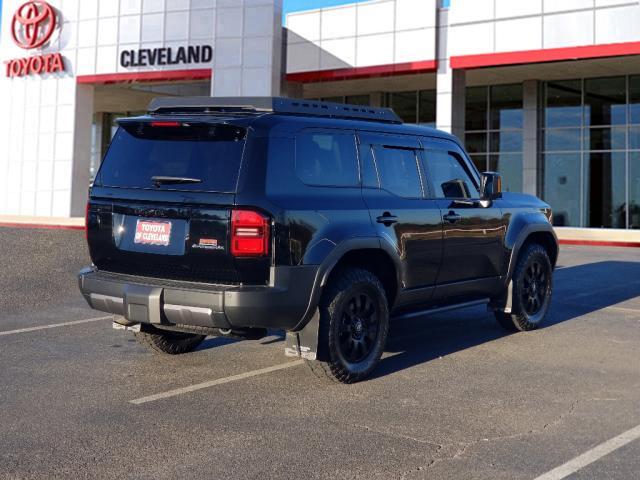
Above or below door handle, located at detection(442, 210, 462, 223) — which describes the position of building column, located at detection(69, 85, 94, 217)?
above

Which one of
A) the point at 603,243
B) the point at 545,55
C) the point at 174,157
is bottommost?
the point at 174,157

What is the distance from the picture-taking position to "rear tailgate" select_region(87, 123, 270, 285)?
5.18 m

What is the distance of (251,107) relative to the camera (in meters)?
5.67

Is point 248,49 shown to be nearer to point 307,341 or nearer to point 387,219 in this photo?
point 387,219

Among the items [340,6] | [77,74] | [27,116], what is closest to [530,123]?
[340,6]

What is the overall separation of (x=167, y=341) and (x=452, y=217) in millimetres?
2688

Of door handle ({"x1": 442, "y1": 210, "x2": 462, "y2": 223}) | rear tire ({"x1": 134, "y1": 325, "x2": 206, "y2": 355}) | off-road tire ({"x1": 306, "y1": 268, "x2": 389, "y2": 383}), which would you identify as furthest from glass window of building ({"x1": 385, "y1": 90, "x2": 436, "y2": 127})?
off-road tire ({"x1": 306, "y1": 268, "x2": 389, "y2": 383})

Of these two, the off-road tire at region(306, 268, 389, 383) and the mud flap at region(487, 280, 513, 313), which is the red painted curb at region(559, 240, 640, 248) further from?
the off-road tire at region(306, 268, 389, 383)

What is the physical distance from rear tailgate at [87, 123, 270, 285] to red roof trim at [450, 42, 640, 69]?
20.3 meters

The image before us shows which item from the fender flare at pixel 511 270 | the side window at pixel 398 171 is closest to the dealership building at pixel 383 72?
the fender flare at pixel 511 270

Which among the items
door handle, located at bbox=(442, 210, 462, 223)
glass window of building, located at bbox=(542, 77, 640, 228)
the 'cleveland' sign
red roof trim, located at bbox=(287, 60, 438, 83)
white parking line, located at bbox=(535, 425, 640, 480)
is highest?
the 'cleveland' sign

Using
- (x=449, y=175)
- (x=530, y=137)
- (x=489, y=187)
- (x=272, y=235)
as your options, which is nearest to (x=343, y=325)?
(x=272, y=235)

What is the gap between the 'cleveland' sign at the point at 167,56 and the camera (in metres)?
29.4

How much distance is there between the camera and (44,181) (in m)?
32.0
